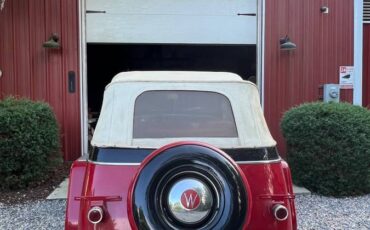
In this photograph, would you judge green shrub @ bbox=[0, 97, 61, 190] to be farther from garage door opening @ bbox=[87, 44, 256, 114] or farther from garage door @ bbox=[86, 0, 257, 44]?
garage door opening @ bbox=[87, 44, 256, 114]

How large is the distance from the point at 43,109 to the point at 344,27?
214 inches

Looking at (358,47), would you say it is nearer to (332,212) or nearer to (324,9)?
(324,9)

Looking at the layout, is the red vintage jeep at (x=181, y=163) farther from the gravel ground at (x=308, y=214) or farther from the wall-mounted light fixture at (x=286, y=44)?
the wall-mounted light fixture at (x=286, y=44)

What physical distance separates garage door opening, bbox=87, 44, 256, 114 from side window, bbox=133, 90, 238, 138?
10.2m

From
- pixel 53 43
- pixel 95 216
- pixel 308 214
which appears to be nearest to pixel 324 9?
pixel 308 214

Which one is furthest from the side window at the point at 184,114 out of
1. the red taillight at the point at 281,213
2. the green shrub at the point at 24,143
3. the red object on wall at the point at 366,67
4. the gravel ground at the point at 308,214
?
the red object on wall at the point at 366,67

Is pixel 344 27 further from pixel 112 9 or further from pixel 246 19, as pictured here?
pixel 112 9

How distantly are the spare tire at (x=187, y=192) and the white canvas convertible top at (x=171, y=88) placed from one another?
0.38m

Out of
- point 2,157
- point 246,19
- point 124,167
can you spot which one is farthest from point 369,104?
point 124,167

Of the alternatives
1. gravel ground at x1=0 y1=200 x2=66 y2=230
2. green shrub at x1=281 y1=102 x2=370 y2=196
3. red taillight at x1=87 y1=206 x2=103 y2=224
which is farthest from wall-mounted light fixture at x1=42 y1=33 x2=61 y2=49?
red taillight at x1=87 y1=206 x2=103 y2=224

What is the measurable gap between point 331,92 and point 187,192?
6.15 metres

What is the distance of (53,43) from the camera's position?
291 inches

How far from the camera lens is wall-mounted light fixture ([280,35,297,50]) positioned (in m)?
7.83

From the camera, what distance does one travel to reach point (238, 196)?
8.80 ft
